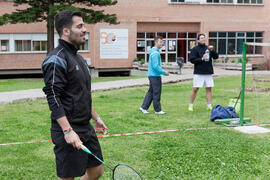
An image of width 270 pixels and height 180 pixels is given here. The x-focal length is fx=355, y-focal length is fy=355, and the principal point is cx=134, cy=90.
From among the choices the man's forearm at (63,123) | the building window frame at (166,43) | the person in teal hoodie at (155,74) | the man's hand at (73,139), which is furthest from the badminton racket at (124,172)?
the building window frame at (166,43)

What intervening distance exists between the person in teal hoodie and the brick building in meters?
22.2

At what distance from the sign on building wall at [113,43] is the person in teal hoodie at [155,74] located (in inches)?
901

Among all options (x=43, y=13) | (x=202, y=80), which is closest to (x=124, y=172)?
(x=202, y=80)

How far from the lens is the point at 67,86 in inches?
129

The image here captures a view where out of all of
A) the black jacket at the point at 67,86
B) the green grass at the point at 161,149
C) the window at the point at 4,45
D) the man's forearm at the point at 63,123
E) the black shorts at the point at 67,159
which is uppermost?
the window at the point at 4,45

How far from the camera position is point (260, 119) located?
8.88 meters

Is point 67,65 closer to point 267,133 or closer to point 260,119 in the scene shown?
point 267,133

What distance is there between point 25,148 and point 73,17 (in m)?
3.59

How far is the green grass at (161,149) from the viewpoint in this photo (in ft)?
16.3

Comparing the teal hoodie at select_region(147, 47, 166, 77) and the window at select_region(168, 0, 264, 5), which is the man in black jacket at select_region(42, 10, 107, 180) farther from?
the window at select_region(168, 0, 264, 5)

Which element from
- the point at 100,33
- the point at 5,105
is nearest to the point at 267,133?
the point at 5,105

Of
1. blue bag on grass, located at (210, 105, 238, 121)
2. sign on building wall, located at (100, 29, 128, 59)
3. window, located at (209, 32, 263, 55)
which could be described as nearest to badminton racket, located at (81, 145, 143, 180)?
blue bag on grass, located at (210, 105, 238, 121)

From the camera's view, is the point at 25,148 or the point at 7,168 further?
the point at 25,148

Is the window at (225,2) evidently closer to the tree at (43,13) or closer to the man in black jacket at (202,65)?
A: the tree at (43,13)
